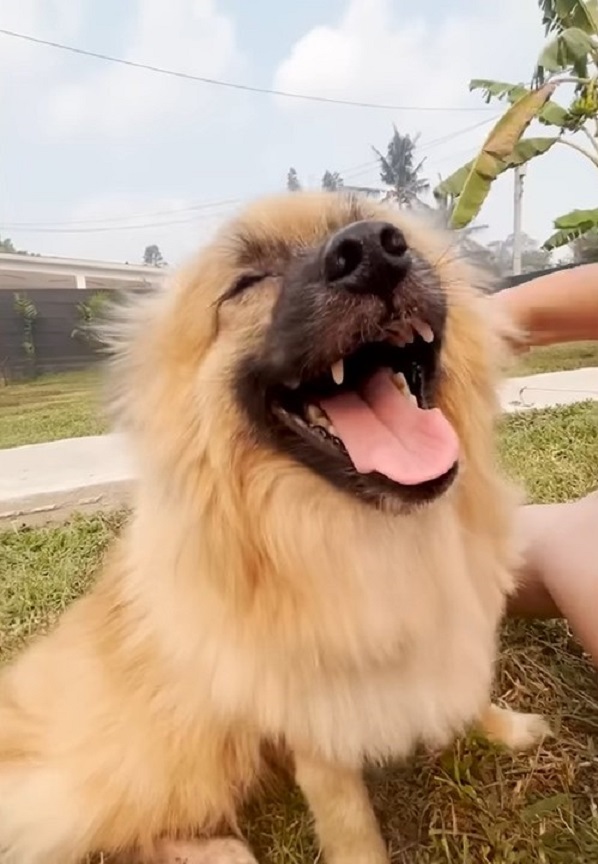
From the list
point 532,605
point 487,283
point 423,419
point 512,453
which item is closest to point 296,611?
point 423,419

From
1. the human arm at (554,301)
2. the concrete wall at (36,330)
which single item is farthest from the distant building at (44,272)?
the human arm at (554,301)

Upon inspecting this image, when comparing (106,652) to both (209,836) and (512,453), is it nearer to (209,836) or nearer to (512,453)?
(209,836)

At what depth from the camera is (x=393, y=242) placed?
0.98m

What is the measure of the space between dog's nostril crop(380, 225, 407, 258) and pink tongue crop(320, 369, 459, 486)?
20cm

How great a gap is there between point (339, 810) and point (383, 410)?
2.06 feet

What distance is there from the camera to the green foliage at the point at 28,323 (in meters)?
4.78

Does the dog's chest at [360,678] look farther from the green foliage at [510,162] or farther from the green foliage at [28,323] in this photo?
the green foliage at [28,323]

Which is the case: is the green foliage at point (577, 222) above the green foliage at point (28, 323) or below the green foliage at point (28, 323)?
above

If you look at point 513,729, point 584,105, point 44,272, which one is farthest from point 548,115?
point 513,729

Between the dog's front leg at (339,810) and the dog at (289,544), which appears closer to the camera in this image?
the dog at (289,544)

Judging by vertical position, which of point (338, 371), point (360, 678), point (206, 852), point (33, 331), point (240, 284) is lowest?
point (206, 852)

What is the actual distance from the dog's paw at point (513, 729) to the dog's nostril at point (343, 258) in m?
0.95

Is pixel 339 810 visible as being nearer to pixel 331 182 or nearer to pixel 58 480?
pixel 331 182

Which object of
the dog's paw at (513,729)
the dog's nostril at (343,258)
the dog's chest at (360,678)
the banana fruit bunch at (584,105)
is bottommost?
the dog's paw at (513,729)
